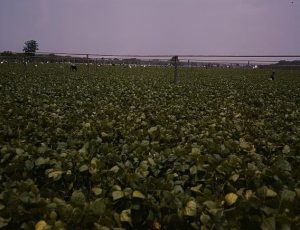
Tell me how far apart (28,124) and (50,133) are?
555 mm

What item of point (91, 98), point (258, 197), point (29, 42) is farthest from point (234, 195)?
point (29, 42)

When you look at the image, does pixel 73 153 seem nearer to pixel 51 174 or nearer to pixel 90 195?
pixel 51 174

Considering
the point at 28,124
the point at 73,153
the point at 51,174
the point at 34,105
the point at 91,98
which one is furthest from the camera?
the point at 91,98

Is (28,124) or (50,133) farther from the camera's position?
(28,124)

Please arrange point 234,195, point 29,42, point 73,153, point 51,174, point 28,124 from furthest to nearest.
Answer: point 29,42 < point 28,124 < point 73,153 < point 51,174 < point 234,195

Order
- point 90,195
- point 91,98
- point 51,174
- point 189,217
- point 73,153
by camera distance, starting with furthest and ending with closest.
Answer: point 91,98 → point 73,153 → point 51,174 → point 90,195 → point 189,217

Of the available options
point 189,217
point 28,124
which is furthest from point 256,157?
point 28,124

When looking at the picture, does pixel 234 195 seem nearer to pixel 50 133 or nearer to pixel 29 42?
pixel 50 133

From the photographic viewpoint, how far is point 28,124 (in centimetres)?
546

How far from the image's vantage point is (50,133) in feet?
16.8

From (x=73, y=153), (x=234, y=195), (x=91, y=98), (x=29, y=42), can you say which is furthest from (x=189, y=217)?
(x=29, y=42)

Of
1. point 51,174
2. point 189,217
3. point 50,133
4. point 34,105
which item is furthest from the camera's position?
point 34,105

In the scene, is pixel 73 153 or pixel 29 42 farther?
pixel 29 42

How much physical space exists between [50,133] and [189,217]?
303cm
